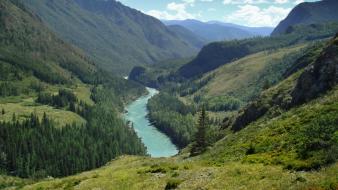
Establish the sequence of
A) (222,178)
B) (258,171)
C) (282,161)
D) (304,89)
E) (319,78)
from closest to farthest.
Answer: (258,171) → (222,178) → (282,161) → (319,78) → (304,89)

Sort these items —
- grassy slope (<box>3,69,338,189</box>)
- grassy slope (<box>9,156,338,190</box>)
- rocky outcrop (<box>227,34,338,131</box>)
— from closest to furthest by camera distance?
grassy slope (<box>9,156,338,190</box>), grassy slope (<box>3,69,338,189</box>), rocky outcrop (<box>227,34,338,131</box>)

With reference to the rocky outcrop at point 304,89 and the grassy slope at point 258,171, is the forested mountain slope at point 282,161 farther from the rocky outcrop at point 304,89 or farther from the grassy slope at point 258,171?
the rocky outcrop at point 304,89

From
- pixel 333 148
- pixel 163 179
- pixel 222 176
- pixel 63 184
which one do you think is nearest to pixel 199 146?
pixel 63 184

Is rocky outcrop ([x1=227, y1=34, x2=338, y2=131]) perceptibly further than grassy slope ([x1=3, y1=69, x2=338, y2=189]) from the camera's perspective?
Yes

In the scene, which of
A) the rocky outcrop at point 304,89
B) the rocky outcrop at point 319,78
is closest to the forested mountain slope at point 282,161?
the rocky outcrop at point 319,78

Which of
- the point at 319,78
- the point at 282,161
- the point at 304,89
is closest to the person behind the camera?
the point at 282,161

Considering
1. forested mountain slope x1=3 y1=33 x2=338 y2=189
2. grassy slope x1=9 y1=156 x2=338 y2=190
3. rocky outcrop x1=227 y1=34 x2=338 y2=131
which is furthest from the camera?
rocky outcrop x1=227 y1=34 x2=338 y2=131

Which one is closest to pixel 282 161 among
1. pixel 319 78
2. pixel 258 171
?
pixel 258 171

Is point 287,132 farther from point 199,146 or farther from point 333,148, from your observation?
point 199,146

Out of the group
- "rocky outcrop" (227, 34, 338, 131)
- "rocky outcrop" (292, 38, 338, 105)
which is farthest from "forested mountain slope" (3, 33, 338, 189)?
"rocky outcrop" (227, 34, 338, 131)

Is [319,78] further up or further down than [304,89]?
further up

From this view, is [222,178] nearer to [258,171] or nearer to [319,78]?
[258,171]

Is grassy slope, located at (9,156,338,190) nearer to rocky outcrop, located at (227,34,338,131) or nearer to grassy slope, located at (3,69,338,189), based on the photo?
grassy slope, located at (3,69,338,189)
